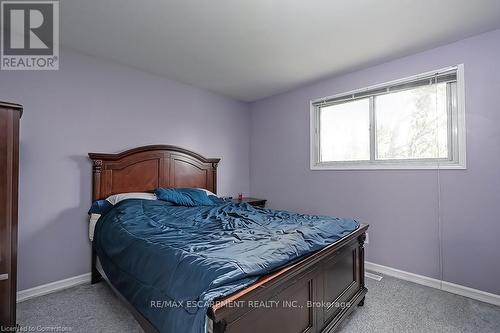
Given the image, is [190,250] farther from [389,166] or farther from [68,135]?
[389,166]

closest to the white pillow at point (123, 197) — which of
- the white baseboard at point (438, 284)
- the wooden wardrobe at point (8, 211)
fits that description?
the wooden wardrobe at point (8, 211)

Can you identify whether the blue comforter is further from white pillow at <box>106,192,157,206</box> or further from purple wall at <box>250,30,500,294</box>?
purple wall at <box>250,30,500,294</box>

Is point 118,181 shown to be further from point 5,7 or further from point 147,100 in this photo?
point 5,7

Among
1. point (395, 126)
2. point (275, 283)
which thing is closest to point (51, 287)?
point (275, 283)

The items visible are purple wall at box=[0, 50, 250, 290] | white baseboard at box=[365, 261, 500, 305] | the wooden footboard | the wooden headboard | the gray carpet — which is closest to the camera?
the wooden footboard

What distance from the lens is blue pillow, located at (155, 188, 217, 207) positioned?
2656 millimetres

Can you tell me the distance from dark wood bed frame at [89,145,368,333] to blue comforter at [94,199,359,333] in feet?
0.19

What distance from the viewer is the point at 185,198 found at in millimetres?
2736

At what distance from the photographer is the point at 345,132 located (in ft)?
10.5

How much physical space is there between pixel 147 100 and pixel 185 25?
1.26m

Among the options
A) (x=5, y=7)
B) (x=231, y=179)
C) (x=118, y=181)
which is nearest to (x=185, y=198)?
(x=118, y=181)

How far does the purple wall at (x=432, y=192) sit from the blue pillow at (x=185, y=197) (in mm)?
1400

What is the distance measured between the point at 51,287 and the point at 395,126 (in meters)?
3.95

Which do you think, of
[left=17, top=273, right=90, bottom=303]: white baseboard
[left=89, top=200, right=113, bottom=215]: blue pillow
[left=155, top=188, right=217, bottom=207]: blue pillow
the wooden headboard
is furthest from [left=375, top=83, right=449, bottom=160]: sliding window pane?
[left=17, top=273, right=90, bottom=303]: white baseboard
